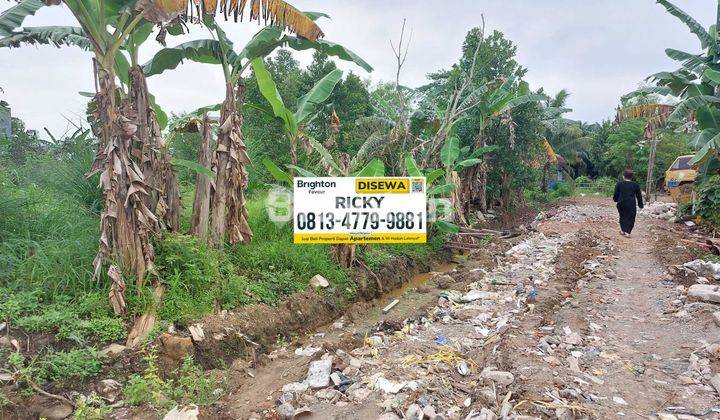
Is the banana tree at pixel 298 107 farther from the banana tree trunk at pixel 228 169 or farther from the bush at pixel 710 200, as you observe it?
the bush at pixel 710 200

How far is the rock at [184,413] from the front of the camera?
3115 mm

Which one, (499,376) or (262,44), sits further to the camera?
(262,44)

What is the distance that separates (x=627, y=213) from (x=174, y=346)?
8.94 metres

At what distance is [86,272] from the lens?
452 cm

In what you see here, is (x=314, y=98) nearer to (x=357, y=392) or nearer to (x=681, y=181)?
(x=357, y=392)

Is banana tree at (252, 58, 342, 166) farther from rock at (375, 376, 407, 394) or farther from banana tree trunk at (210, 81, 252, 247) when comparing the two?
rock at (375, 376, 407, 394)

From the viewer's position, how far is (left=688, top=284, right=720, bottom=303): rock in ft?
16.1

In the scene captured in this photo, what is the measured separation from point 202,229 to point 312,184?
1.57m

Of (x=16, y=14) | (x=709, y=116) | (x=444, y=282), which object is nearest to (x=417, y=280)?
(x=444, y=282)

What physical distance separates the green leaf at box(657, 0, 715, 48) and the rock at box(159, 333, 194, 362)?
1155 centimetres

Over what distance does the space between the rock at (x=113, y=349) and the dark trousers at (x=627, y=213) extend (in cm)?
911

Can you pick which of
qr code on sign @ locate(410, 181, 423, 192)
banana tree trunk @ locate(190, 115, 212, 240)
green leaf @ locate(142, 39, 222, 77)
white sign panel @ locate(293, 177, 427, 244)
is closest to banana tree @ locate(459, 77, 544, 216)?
qr code on sign @ locate(410, 181, 423, 192)

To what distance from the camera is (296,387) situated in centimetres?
369

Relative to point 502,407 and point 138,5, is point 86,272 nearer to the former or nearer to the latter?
point 138,5
